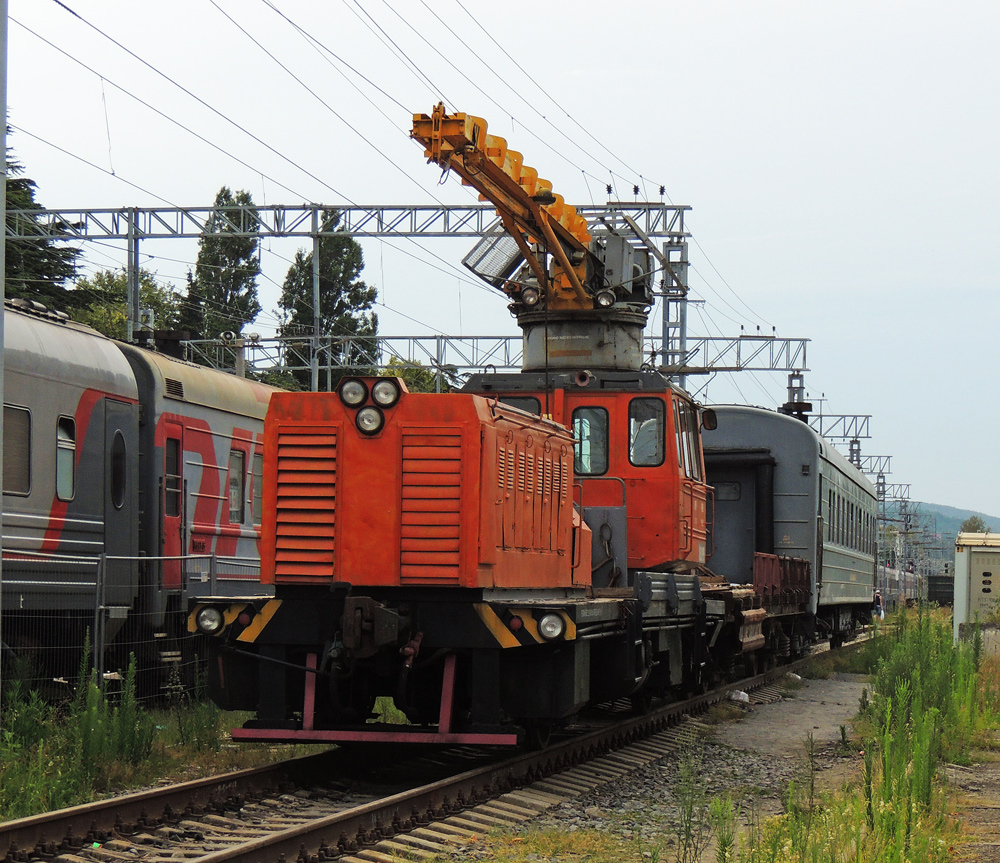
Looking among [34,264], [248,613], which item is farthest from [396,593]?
[34,264]

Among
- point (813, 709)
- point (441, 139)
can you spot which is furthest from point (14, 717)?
point (813, 709)

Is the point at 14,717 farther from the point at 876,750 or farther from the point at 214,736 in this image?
the point at 876,750

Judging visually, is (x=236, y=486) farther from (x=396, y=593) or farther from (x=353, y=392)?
(x=396, y=593)

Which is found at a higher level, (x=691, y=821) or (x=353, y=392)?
(x=353, y=392)

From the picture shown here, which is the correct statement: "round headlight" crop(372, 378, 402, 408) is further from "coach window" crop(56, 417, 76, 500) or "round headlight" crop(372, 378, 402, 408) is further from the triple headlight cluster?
"coach window" crop(56, 417, 76, 500)

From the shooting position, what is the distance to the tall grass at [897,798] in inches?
238

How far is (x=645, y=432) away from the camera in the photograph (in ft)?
42.9

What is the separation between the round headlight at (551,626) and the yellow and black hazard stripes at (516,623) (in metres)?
0.02

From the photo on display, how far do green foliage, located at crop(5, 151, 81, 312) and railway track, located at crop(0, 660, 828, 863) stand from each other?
33326 mm

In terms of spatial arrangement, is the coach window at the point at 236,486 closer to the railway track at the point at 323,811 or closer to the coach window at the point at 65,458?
the coach window at the point at 65,458

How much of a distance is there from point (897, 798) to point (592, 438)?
20.9 ft

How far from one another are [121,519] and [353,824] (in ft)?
23.9

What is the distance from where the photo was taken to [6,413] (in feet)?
39.2

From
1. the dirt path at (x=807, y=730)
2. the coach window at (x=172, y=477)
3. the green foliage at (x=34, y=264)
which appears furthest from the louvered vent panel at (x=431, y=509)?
the green foliage at (x=34, y=264)
